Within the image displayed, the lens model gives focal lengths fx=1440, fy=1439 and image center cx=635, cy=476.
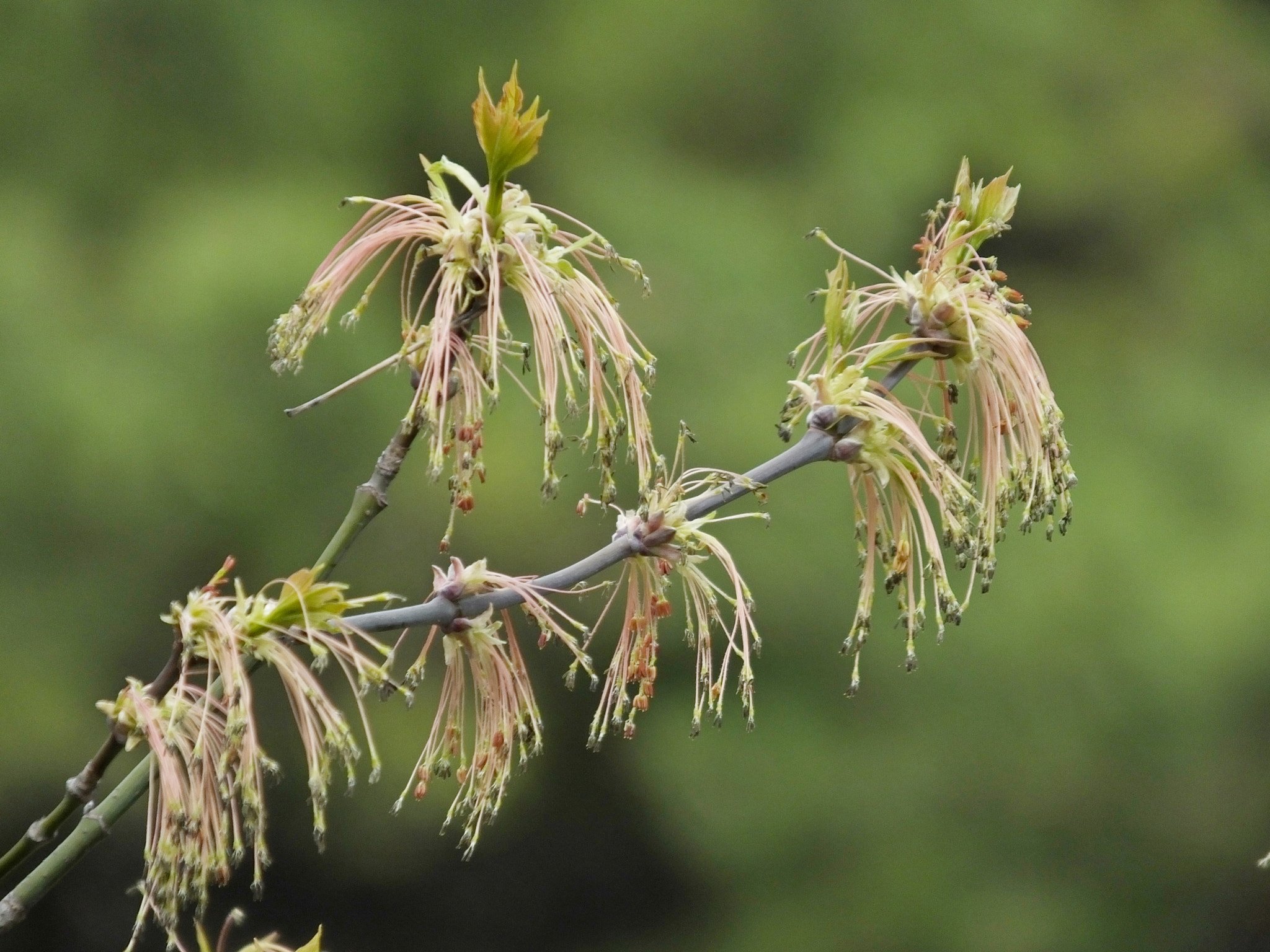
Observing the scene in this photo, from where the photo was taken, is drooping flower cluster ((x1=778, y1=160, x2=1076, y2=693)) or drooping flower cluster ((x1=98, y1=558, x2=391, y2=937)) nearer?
drooping flower cluster ((x1=98, y1=558, x2=391, y2=937))

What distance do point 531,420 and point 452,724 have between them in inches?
50.3

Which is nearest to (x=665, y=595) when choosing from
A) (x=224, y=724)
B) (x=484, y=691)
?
(x=484, y=691)

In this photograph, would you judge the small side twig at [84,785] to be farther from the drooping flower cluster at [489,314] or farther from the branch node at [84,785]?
the drooping flower cluster at [489,314]

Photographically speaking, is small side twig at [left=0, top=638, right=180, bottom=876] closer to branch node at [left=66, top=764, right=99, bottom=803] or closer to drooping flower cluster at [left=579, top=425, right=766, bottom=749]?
branch node at [left=66, top=764, right=99, bottom=803]

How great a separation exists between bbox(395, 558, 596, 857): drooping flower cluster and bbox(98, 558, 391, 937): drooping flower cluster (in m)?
0.05

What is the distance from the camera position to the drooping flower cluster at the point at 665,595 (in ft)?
1.98

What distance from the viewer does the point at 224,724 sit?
571 mm

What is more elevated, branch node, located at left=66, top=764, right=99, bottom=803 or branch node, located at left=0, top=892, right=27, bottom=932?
branch node, located at left=66, top=764, right=99, bottom=803

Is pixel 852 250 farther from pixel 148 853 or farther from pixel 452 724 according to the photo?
pixel 148 853

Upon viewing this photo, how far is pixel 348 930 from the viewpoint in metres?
2.09

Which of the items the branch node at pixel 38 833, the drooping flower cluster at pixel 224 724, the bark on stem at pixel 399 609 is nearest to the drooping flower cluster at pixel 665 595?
the bark on stem at pixel 399 609

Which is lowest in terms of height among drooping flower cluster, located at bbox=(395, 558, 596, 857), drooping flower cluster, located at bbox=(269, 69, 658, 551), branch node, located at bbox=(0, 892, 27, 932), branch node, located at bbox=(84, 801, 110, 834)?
branch node, located at bbox=(0, 892, 27, 932)

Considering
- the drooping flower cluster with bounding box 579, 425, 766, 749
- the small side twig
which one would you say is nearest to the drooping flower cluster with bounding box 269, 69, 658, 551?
the drooping flower cluster with bounding box 579, 425, 766, 749

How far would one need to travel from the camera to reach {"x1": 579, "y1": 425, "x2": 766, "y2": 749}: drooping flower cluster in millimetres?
603
